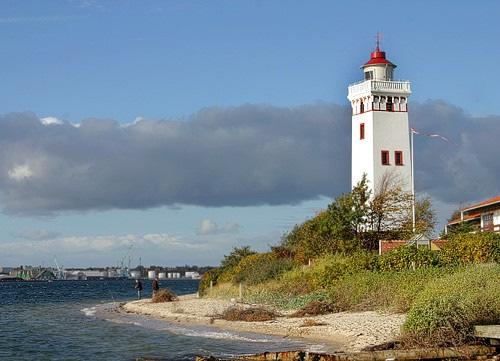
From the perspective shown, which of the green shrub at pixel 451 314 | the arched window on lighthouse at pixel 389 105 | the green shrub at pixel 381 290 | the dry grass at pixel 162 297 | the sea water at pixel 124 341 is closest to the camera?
the green shrub at pixel 451 314

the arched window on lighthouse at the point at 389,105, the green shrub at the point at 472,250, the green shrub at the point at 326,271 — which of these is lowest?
the green shrub at the point at 326,271

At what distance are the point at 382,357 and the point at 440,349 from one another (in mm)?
1605

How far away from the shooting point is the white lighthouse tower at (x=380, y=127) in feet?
191

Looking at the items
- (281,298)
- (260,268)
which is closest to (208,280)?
(260,268)

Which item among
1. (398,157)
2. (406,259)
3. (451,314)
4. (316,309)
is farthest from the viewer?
(398,157)

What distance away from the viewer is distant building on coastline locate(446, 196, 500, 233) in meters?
59.4

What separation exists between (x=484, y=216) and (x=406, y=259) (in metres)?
23.0

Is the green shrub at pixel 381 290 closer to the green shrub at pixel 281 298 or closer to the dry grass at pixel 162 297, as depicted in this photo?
the green shrub at pixel 281 298

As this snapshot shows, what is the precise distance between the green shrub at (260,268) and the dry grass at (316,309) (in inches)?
513

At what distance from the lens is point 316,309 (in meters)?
35.8

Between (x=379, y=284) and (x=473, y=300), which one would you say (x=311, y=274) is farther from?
(x=473, y=300)

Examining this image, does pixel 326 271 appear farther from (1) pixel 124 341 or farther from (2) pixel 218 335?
(1) pixel 124 341

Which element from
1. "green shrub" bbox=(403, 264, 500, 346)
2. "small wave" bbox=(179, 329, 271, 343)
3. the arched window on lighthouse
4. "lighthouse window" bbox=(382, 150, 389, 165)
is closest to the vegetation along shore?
"green shrub" bbox=(403, 264, 500, 346)

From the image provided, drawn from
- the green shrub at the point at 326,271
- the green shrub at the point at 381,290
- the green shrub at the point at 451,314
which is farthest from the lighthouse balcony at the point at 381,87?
the green shrub at the point at 451,314
